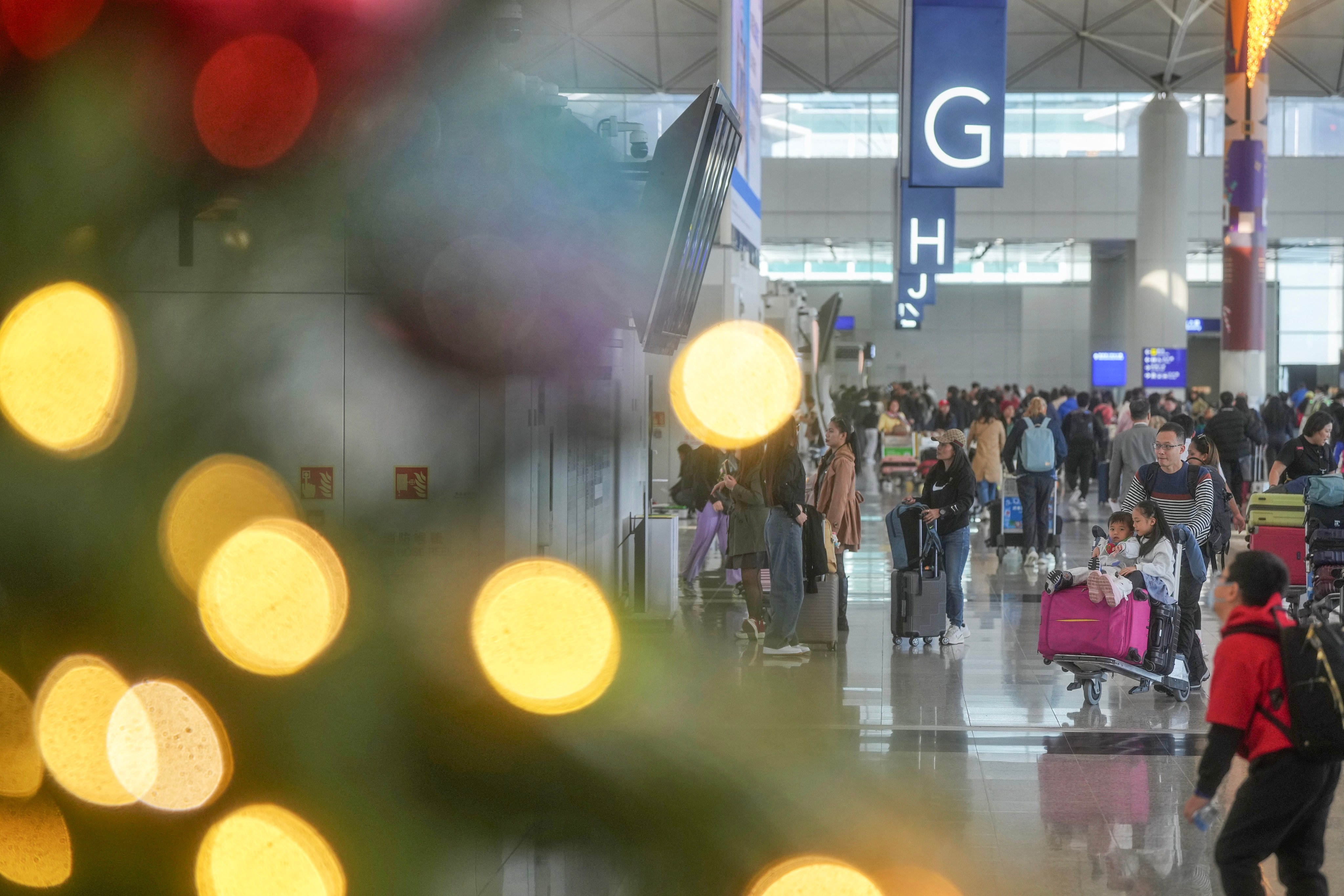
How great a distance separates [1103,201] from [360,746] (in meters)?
38.2

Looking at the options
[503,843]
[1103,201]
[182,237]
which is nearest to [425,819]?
[503,843]

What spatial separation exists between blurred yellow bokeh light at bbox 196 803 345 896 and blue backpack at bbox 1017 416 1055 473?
1003cm

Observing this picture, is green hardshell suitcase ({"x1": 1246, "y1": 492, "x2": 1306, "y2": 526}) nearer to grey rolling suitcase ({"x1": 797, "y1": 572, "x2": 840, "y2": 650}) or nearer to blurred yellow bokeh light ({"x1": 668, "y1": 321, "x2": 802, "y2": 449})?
grey rolling suitcase ({"x1": 797, "y1": 572, "x2": 840, "y2": 650})

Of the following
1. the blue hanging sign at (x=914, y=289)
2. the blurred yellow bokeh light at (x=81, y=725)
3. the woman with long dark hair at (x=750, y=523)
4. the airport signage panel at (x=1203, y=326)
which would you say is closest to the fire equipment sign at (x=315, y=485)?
the blurred yellow bokeh light at (x=81, y=725)

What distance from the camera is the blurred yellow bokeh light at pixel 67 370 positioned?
764 centimetres

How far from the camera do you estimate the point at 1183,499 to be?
9.21 metres

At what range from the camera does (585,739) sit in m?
7.92

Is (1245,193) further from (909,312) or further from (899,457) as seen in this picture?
(899,457)

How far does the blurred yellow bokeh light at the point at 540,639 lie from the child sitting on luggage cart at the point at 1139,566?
3229 mm

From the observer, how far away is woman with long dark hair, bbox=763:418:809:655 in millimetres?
9867

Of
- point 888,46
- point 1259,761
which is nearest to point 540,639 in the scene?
point 1259,761

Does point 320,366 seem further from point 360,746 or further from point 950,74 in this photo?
point 950,74

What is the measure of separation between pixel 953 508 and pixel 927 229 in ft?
46.7

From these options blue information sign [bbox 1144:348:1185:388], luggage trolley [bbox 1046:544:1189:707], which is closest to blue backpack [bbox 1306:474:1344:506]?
luggage trolley [bbox 1046:544:1189:707]
